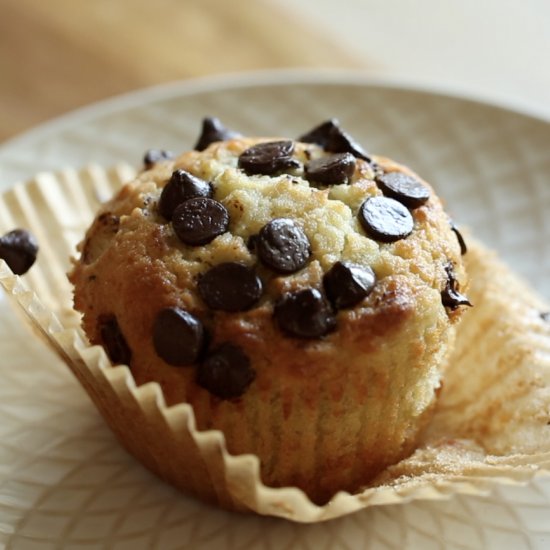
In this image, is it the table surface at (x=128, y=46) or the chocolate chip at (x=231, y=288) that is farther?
the table surface at (x=128, y=46)

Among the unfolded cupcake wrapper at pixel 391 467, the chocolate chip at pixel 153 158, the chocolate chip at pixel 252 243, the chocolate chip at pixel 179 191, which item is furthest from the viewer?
the chocolate chip at pixel 153 158

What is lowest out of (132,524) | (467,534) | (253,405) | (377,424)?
(467,534)

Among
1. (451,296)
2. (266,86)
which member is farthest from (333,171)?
(266,86)

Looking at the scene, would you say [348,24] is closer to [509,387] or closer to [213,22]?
[213,22]

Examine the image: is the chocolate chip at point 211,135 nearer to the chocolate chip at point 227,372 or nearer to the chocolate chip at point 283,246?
the chocolate chip at point 283,246

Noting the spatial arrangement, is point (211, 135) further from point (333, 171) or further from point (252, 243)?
point (252, 243)

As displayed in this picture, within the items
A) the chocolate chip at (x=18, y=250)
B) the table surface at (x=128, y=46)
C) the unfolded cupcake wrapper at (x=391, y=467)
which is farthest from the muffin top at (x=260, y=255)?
the table surface at (x=128, y=46)

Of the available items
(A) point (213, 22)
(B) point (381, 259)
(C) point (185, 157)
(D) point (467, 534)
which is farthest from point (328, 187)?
(A) point (213, 22)

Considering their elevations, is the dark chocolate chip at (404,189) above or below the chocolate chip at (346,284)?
above
